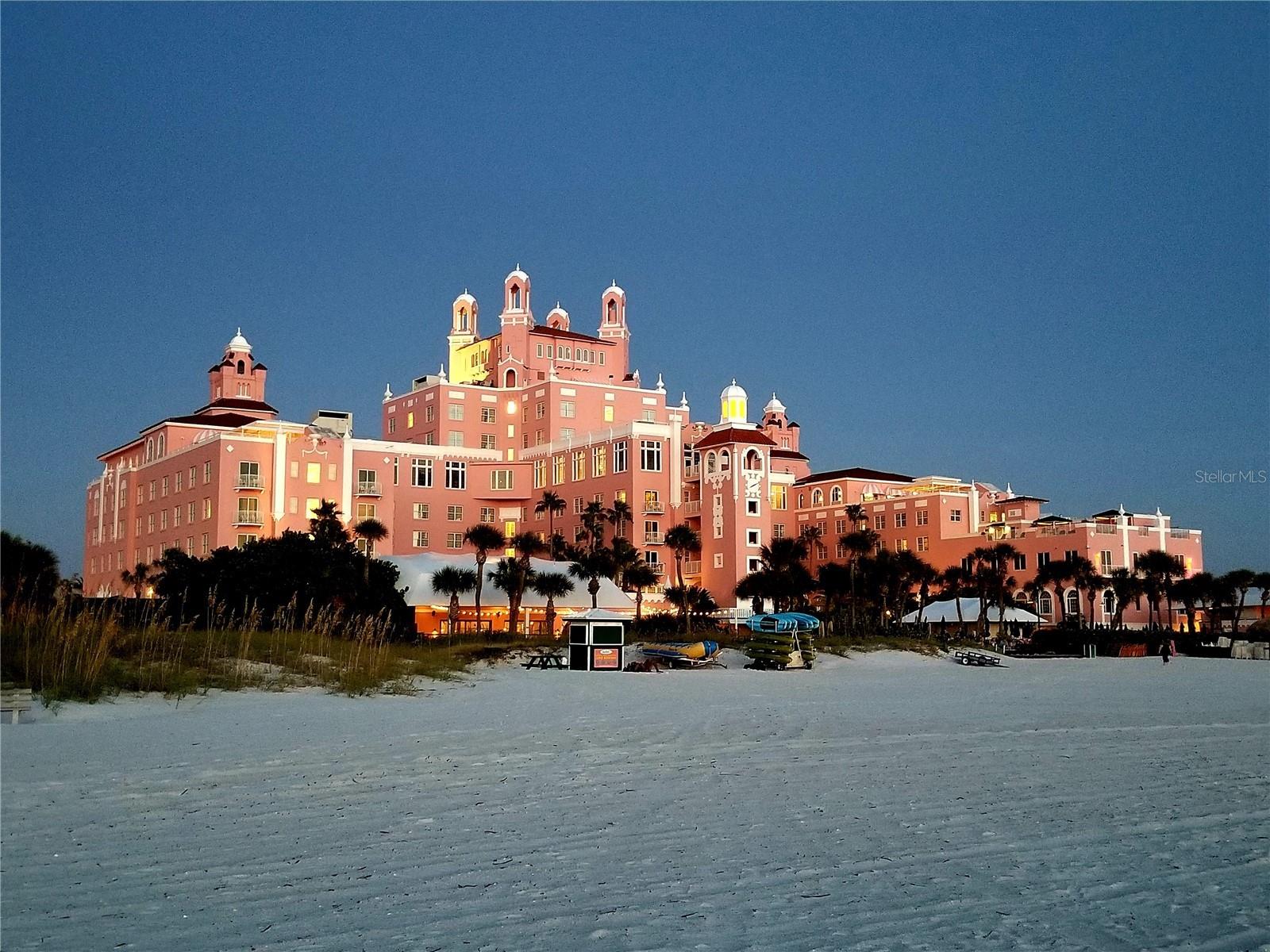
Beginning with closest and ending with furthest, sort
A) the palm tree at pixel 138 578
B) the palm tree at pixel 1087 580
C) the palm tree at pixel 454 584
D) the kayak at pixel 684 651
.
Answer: the kayak at pixel 684 651, the palm tree at pixel 454 584, the palm tree at pixel 138 578, the palm tree at pixel 1087 580

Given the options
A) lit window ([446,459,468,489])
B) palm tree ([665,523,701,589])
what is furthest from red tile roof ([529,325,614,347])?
palm tree ([665,523,701,589])

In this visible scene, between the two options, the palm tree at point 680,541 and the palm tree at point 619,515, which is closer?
the palm tree at point 680,541

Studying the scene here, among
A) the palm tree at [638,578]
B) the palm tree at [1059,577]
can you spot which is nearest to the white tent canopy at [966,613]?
the palm tree at [1059,577]

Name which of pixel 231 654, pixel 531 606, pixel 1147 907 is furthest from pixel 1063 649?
pixel 1147 907

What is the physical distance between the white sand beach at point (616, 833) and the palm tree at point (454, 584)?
4006 centimetres

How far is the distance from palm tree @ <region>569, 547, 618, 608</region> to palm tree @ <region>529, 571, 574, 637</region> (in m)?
1.10

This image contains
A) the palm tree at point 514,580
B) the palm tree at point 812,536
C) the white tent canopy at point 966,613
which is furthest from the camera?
the palm tree at point 812,536

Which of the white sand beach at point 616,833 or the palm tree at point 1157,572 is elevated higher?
the palm tree at point 1157,572

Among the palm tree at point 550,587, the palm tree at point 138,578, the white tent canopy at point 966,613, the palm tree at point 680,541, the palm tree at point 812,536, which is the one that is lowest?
the white tent canopy at point 966,613

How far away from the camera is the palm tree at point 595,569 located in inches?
2329

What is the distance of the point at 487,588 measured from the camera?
61.0m

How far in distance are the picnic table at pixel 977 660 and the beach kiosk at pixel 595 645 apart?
55.3 feet

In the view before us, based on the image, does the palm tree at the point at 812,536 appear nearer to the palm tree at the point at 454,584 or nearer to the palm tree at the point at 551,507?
the palm tree at the point at 551,507

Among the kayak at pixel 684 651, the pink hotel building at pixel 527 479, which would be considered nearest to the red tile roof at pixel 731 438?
the pink hotel building at pixel 527 479
